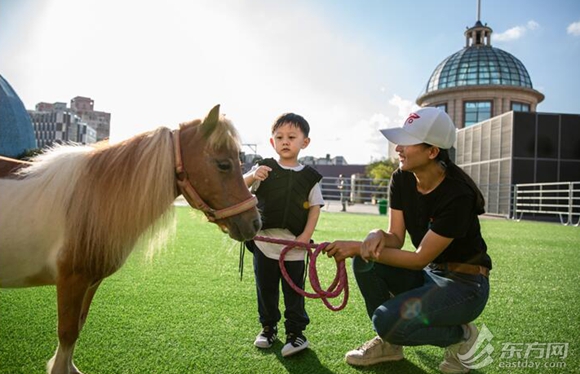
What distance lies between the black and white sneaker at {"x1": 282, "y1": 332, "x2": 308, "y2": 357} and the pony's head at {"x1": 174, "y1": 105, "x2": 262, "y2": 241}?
896mm

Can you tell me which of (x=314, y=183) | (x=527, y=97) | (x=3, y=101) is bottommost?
(x=314, y=183)

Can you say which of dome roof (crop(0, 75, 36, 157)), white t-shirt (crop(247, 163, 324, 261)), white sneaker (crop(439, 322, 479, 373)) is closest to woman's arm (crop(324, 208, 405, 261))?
white t-shirt (crop(247, 163, 324, 261))

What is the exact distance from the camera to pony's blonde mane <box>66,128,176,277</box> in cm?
196

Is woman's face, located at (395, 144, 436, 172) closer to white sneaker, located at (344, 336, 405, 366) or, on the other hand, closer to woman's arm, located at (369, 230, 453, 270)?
woman's arm, located at (369, 230, 453, 270)

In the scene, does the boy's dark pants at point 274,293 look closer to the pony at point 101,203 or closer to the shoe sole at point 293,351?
the shoe sole at point 293,351

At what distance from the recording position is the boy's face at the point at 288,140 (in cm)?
288

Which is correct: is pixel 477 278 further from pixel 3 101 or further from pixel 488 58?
pixel 488 58

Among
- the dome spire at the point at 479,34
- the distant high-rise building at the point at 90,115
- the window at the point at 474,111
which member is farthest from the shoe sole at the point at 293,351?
the distant high-rise building at the point at 90,115

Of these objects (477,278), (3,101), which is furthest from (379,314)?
(3,101)

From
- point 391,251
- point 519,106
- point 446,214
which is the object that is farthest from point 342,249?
point 519,106

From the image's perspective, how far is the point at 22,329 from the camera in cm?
265

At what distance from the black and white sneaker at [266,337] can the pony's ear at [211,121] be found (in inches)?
57.9

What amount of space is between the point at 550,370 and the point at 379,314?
1.13 metres

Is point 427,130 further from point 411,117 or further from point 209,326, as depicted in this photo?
point 209,326
